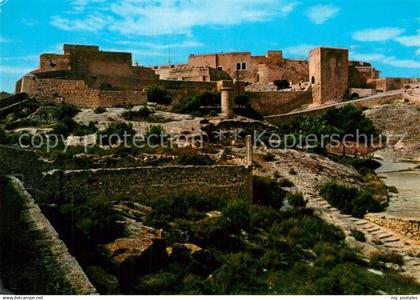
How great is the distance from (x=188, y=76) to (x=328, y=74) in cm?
973

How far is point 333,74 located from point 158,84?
13754 millimetres

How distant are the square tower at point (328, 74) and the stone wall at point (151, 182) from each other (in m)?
26.4

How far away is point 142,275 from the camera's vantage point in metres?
9.48

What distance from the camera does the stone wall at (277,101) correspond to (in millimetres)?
36219

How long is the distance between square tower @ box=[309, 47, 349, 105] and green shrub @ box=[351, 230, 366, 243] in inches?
1048

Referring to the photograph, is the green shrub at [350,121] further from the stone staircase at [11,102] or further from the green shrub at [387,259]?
the green shrub at [387,259]

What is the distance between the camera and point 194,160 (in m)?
17.2

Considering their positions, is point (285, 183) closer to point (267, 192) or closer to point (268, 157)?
point (267, 192)

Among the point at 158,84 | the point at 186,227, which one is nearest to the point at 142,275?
the point at 186,227

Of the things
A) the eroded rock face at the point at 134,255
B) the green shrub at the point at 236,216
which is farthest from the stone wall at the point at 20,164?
the green shrub at the point at 236,216

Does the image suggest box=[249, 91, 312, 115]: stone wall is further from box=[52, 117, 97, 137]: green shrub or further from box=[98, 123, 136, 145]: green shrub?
box=[52, 117, 97, 137]: green shrub

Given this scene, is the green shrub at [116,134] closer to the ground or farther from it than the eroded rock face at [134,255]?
farther from it

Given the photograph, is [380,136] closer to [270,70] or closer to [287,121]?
[287,121]

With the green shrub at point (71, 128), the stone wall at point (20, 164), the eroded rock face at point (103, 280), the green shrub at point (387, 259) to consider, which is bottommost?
the green shrub at point (387, 259)
